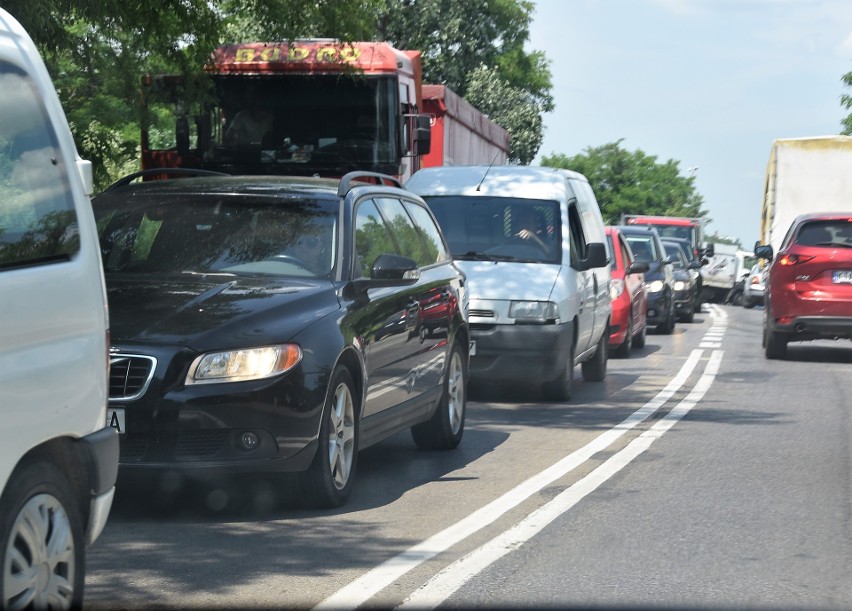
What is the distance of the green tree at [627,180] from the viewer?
118 metres

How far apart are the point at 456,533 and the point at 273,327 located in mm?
1304

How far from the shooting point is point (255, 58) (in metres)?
17.3

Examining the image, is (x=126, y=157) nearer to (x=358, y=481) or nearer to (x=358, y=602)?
(x=358, y=481)

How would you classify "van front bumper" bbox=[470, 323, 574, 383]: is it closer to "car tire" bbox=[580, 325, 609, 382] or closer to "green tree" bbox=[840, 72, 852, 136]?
A: "car tire" bbox=[580, 325, 609, 382]

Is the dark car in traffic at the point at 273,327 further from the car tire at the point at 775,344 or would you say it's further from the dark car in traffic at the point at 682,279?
the dark car in traffic at the point at 682,279

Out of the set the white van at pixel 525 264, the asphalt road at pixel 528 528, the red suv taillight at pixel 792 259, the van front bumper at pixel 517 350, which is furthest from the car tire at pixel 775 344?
the asphalt road at pixel 528 528

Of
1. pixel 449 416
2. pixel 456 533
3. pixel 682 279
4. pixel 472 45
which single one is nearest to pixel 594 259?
pixel 449 416

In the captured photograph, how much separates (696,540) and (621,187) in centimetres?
11408

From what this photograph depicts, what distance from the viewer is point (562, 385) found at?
13.3 m

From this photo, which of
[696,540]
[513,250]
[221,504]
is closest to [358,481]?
[221,504]

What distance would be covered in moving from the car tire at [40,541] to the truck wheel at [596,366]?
11.2m

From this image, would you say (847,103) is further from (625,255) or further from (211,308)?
(211,308)

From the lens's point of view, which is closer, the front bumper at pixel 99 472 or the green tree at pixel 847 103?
the front bumper at pixel 99 472

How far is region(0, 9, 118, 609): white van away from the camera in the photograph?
439 cm
